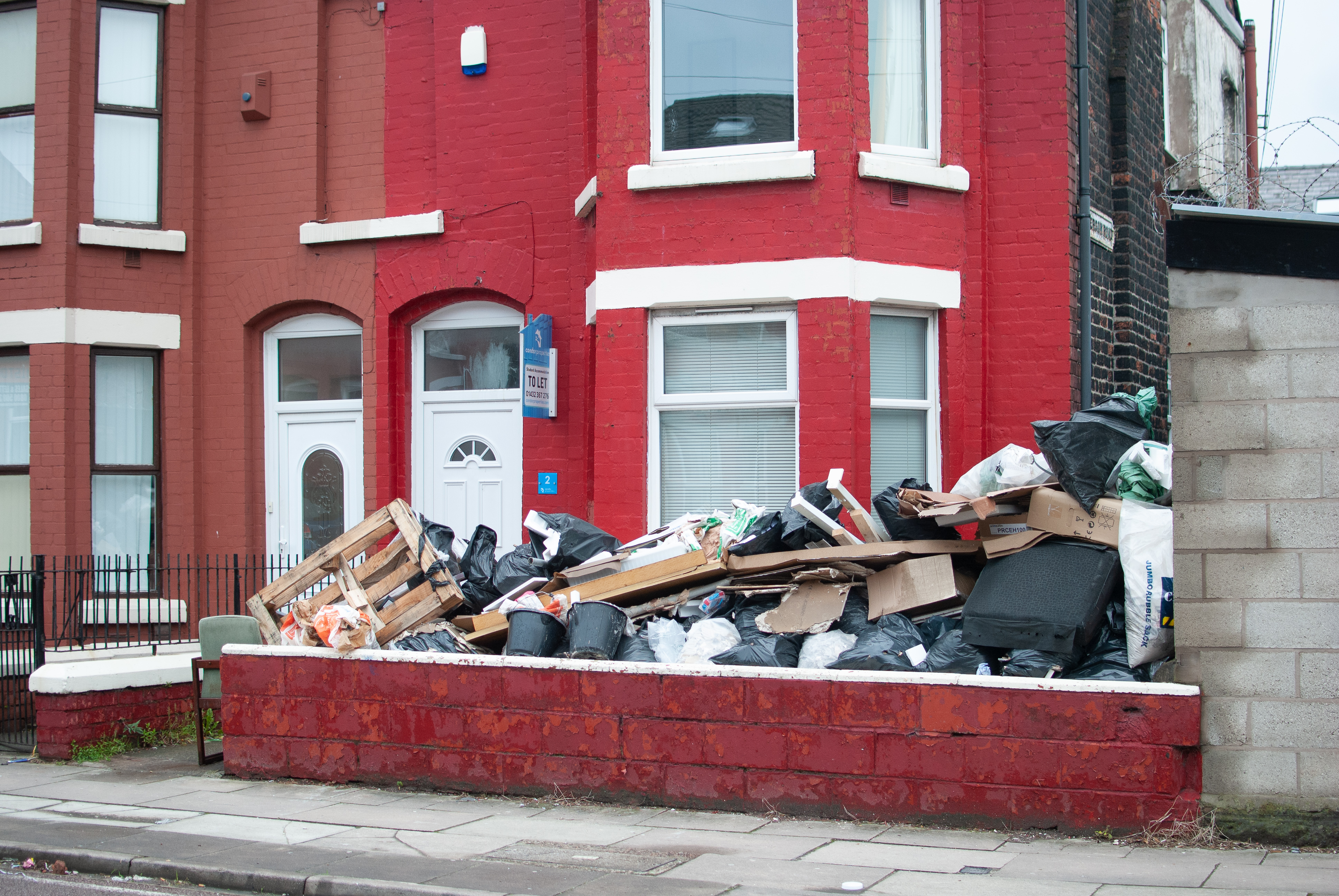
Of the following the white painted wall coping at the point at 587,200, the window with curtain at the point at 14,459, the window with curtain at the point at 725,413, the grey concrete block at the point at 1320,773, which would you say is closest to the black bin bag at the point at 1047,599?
the grey concrete block at the point at 1320,773

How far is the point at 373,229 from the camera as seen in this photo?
10500 mm

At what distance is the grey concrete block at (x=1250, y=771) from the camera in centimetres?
568

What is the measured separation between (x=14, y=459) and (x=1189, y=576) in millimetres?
9844

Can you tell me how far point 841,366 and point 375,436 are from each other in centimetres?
434

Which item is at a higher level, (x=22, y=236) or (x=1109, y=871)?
(x=22, y=236)

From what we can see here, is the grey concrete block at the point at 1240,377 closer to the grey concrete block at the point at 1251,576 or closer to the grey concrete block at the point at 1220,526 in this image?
the grey concrete block at the point at 1220,526

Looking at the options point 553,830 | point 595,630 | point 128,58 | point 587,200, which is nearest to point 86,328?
point 128,58

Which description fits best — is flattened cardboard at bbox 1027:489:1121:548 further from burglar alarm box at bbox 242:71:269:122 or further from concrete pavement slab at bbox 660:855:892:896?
burglar alarm box at bbox 242:71:269:122

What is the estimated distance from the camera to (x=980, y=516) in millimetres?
6793

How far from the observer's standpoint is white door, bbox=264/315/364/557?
10.9m

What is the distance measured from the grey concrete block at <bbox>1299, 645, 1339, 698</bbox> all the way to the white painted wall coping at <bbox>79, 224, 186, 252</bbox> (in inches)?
376

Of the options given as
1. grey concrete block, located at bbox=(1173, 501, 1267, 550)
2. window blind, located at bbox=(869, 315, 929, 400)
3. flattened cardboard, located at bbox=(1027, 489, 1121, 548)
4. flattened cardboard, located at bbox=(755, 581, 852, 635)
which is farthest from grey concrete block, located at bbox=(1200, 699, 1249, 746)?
window blind, located at bbox=(869, 315, 929, 400)

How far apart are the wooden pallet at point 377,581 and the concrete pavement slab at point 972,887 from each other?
12.3ft

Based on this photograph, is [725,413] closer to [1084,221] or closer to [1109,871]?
[1084,221]
